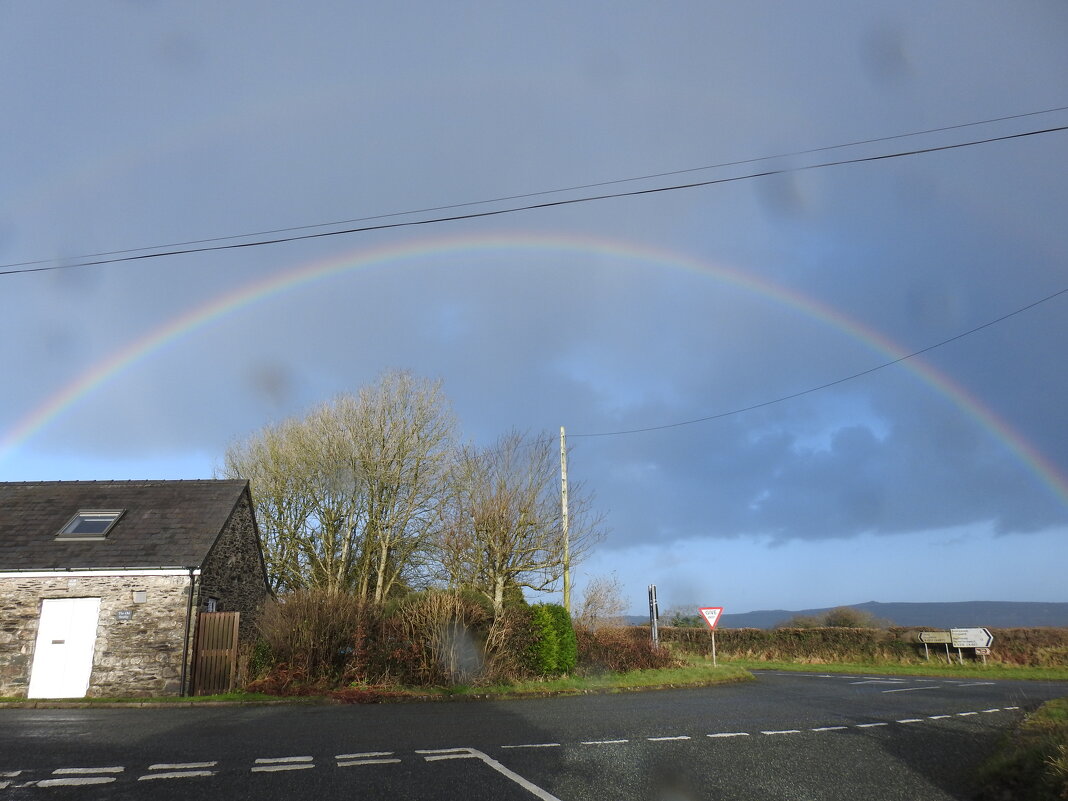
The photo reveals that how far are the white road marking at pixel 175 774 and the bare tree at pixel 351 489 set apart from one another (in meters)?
20.9

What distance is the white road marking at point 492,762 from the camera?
6676 mm

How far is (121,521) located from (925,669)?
92.2ft

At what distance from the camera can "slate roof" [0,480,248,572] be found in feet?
60.4

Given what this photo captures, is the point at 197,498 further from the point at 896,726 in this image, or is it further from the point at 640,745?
the point at 896,726

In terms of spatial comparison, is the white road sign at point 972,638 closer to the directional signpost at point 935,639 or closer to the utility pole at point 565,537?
the directional signpost at point 935,639

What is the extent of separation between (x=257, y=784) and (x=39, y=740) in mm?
5081

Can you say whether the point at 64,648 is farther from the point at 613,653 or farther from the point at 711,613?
the point at 711,613

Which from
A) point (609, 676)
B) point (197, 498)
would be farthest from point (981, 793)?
point (197, 498)

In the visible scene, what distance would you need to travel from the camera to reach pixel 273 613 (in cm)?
1681

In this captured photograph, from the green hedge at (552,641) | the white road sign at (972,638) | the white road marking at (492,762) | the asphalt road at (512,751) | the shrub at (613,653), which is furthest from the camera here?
the white road sign at (972,638)

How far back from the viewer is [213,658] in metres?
17.7

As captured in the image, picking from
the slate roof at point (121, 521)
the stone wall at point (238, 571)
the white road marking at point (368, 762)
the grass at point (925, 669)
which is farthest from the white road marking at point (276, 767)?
the grass at point (925, 669)

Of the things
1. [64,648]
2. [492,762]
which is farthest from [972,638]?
[64,648]

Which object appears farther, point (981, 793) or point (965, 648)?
point (965, 648)
